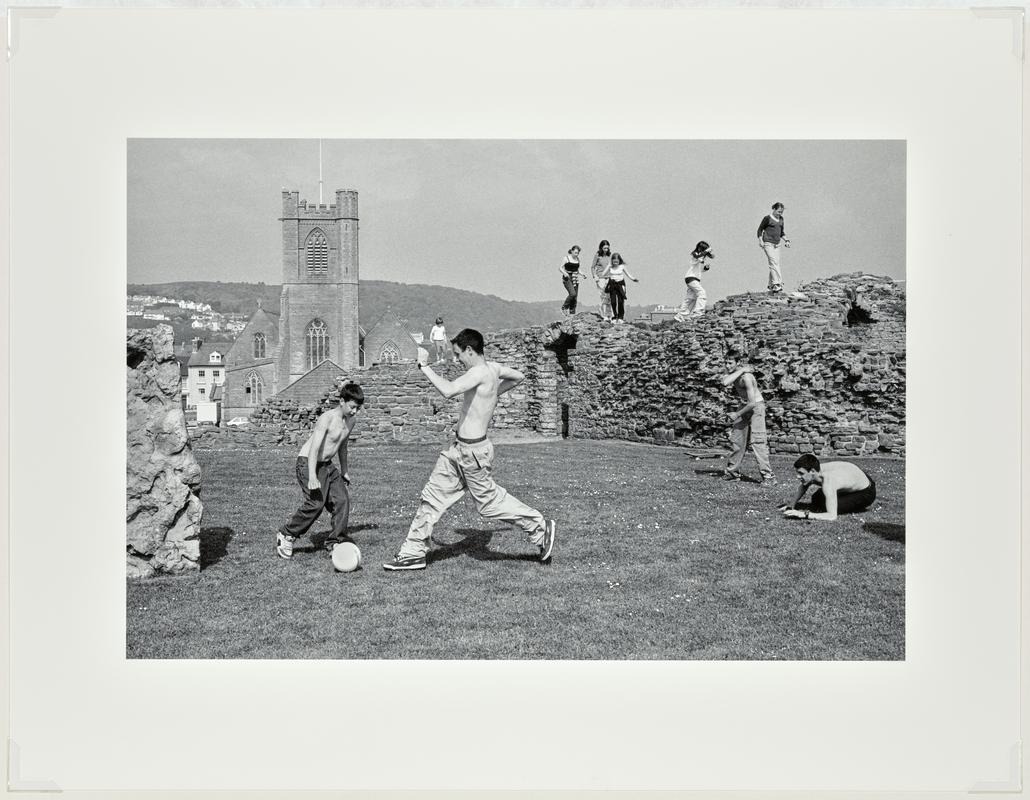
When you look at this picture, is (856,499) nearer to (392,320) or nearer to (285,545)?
(285,545)

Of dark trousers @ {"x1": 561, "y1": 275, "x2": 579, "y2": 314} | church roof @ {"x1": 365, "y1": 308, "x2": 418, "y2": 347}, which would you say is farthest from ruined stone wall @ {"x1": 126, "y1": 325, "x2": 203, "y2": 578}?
church roof @ {"x1": 365, "y1": 308, "x2": 418, "y2": 347}

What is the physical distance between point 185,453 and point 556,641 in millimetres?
2916

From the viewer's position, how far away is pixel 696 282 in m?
11.5

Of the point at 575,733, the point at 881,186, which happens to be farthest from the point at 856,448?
the point at 575,733

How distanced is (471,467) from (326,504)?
136cm

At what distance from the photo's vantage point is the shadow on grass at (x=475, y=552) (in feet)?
21.8

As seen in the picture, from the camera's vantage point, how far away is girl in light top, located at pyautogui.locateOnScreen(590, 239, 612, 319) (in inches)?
411

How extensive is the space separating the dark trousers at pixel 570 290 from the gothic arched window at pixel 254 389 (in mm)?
15507

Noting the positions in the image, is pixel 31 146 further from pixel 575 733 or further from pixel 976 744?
pixel 976 744

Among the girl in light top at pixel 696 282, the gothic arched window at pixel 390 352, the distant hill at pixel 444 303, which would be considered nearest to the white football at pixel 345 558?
the distant hill at pixel 444 303

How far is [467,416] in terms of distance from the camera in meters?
6.16

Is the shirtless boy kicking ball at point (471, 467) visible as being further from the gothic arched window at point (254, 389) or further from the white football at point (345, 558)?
the gothic arched window at point (254, 389)

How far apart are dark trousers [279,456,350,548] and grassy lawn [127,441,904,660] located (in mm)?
225

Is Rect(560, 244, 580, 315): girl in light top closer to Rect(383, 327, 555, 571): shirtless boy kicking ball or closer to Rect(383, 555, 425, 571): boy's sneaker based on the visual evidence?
Rect(383, 327, 555, 571): shirtless boy kicking ball
